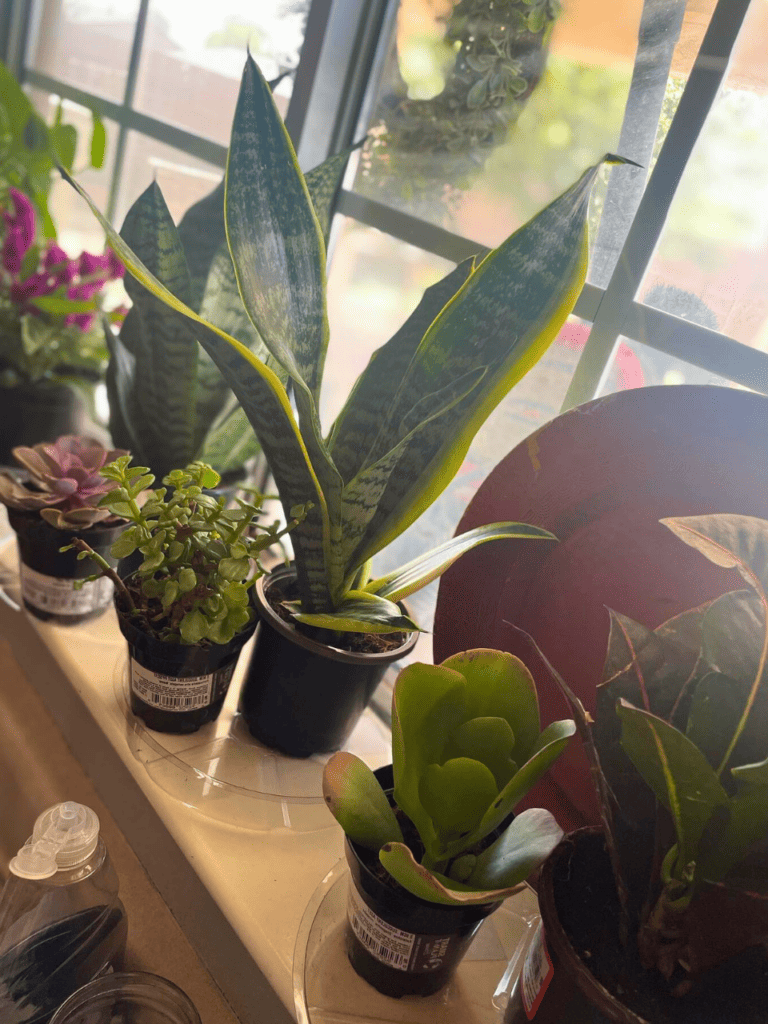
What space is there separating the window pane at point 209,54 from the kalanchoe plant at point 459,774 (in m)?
0.75

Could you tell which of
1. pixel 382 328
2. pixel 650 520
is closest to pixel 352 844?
pixel 650 520

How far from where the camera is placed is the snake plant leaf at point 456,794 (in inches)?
15.3

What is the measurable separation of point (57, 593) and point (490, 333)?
1.47 feet

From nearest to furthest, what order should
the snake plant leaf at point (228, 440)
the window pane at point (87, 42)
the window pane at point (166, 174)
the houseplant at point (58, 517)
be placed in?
the houseplant at point (58, 517), the snake plant leaf at point (228, 440), the window pane at point (166, 174), the window pane at point (87, 42)

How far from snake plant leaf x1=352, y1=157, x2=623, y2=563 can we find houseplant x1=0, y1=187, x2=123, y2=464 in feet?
1.82

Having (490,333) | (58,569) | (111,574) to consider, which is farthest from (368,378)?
(58,569)

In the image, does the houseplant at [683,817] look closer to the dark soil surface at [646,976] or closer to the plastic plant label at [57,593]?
→ the dark soil surface at [646,976]

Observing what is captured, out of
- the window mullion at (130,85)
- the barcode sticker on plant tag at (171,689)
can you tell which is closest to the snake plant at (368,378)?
the barcode sticker on plant tag at (171,689)

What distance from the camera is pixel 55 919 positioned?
0.50m

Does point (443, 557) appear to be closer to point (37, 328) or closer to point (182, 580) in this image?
point (182, 580)

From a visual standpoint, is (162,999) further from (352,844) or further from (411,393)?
(411,393)

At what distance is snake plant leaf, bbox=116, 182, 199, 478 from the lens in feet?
2.05

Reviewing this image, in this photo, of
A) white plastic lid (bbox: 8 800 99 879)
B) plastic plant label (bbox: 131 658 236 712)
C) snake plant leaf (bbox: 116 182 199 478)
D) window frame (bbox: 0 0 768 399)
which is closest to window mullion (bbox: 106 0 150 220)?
window frame (bbox: 0 0 768 399)

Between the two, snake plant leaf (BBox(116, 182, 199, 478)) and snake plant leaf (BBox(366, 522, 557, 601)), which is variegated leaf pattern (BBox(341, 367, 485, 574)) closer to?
snake plant leaf (BBox(366, 522, 557, 601))
